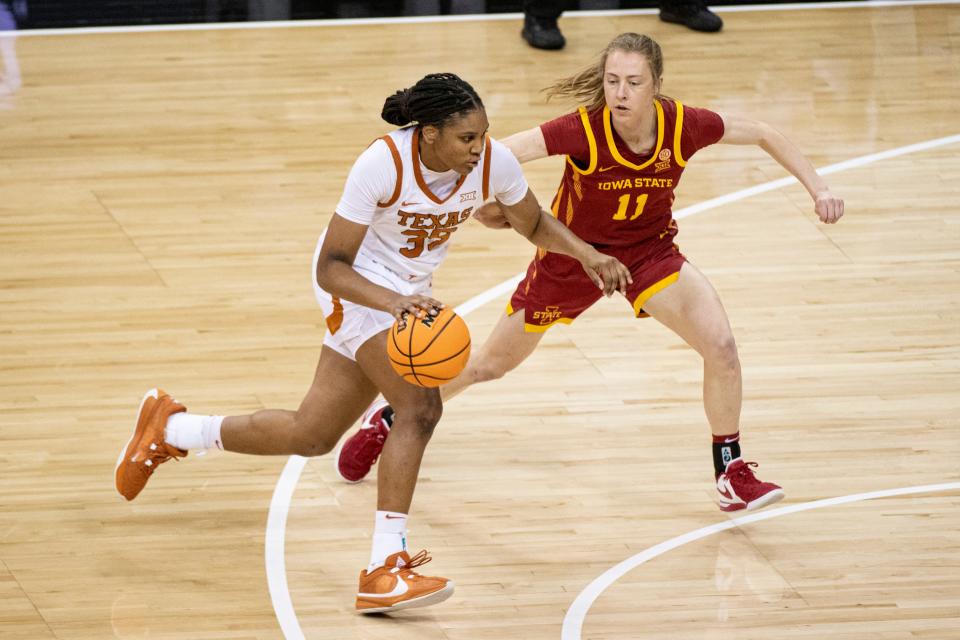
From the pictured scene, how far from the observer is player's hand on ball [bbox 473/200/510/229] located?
513 cm

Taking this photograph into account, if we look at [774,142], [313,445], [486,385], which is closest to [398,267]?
[313,445]

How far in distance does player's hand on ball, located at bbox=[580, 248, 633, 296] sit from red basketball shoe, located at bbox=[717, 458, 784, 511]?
0.87 metres

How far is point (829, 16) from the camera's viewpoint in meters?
11.9

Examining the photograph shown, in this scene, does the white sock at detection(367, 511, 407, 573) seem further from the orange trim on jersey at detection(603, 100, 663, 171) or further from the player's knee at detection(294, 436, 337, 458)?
the orange trim on jersey at detection(603, 100, 663, 171)

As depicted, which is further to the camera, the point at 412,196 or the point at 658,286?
the point at 658,286

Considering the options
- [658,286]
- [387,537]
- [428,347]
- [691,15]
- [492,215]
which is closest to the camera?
[428,347]

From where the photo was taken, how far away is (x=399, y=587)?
4680mm

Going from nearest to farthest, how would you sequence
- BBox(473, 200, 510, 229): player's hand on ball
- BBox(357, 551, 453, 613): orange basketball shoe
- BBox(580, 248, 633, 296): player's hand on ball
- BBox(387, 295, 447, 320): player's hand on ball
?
BBox(387, 295, 447, 320): player's hand on ball → BBox(357, 551, 453, 613): orange basketball shoe → BBox(580, 248, 633, 296): player's hand on ball → BBox(473, 200, 510, 229): player's hand on ball

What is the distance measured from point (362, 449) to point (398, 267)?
43.2 inches

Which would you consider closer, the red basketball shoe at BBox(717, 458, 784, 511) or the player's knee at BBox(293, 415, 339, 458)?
the player's knee at BBox(293, 415, 339, 458)

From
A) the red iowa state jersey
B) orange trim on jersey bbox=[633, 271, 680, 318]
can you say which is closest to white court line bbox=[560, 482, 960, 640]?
orange trim on jersey bbox=[633, 271, 680, 318]

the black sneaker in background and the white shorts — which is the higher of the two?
the white shorts

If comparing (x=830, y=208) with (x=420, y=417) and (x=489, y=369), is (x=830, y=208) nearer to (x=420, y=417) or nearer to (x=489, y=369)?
(x=489, y=369)

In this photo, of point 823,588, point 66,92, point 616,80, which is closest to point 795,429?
point 823,588
